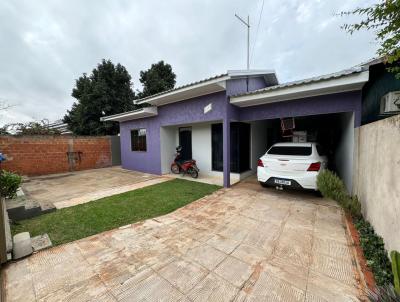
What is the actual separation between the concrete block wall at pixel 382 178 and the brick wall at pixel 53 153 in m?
12.8

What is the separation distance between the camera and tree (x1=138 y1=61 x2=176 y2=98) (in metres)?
16.8

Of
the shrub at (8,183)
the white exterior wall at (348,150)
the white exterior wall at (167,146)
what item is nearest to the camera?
the shrub at (8,183)

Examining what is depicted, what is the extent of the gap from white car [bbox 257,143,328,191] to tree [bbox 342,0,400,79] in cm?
289

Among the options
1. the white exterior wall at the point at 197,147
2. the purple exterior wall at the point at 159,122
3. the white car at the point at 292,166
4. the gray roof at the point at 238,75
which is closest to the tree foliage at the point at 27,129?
the purple exterior wall at the point at 159,122

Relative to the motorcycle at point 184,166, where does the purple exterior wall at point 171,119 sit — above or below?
above

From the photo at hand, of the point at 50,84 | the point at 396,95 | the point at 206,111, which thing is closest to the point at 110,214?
the point at 206,111

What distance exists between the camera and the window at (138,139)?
9422 millimetres

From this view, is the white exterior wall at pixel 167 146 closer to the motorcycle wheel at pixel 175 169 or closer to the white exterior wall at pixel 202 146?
the motorcycle wheel at pixel 175 169

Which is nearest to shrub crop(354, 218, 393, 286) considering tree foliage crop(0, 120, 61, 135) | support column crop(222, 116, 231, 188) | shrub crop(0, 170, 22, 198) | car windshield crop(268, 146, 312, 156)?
car windshield crop(268, 146, 312, 156)

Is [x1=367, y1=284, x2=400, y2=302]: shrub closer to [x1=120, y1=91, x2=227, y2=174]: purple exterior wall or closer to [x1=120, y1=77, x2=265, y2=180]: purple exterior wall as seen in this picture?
[x1=120, y1=77, x2=265, y2=180]: purple exterior wall

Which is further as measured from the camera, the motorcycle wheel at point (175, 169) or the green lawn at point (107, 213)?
the motorcycle wheel at point (175, 169)

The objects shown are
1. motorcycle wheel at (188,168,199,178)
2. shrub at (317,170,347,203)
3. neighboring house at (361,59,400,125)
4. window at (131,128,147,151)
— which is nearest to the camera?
neighboring house at (361,59,400,125)

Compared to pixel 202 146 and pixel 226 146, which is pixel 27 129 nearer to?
pixel 202 146

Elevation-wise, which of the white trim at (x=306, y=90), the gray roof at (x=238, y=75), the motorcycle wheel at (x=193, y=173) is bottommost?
the motorcycle wheel at (x=193, y=173)
